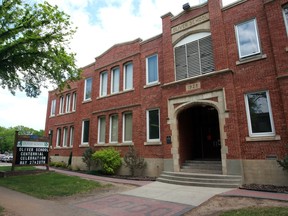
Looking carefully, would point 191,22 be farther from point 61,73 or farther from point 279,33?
point 61,73

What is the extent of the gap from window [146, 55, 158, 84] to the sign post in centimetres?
890

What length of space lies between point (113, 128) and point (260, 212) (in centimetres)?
1187

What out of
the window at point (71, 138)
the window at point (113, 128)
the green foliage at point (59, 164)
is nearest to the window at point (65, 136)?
the window at point (71, 138)

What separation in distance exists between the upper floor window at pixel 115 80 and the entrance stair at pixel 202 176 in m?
7.83

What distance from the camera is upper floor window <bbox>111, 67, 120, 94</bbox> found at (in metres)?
16.3

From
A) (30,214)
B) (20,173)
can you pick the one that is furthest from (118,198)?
(20,173)

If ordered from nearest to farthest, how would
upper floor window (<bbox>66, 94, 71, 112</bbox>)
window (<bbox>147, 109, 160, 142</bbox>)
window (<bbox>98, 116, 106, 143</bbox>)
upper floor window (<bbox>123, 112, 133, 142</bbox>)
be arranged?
window (<bbox>147, 109, 160, 142</bbox>)
upper floor window (<bbox>123, 112, 133, 142</bbox>)
window (<bbox>98, 116, 106, 143</bbox>)
upper floor window (<bbox>66, 94, 71, 112</bbox>)

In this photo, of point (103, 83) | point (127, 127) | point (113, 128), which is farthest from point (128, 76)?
point (113, 128)

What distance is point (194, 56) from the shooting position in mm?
12188

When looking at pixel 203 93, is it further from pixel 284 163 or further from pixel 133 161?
pixel 133 161

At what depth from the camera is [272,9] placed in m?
9.84

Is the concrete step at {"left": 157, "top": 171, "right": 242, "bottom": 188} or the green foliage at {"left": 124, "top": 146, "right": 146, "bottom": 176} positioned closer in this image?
the concrete step at {"left": 157, "top": 171, "right": 242, "bottom": 188}

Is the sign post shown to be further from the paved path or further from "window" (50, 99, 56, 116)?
"window" (50, 99, 56, 116)

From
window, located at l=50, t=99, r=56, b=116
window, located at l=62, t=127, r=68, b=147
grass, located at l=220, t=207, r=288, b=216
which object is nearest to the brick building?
window, located at l=62, t=127, r=68, b=147
